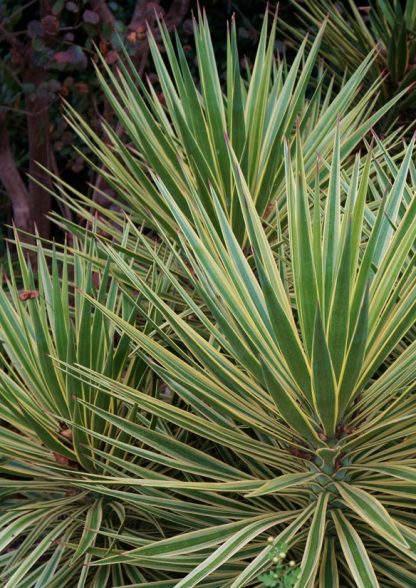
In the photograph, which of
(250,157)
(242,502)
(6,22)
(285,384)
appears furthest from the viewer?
(6,22)

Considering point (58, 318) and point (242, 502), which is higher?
point (58, 318)

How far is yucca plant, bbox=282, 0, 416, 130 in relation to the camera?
2.68 metres

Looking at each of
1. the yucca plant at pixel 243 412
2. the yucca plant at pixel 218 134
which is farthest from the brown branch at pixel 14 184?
the yucca plant at pixel 243 412

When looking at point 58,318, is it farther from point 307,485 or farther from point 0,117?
point 0,117

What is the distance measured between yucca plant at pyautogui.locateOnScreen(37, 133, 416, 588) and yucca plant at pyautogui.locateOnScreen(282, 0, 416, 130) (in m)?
1.35

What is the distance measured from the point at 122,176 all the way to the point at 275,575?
3.85ft

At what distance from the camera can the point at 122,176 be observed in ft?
6.83

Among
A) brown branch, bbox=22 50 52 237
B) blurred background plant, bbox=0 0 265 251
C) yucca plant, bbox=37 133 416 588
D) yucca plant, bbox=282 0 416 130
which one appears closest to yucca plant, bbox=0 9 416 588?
yucca plant, bbox=37 133 416 588

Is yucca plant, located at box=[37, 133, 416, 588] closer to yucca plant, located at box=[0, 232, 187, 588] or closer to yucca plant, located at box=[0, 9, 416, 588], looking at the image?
yucca plant, located at box=[0, 9, 416, 588]

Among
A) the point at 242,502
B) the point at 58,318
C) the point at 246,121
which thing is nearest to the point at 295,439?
the point at 242,502

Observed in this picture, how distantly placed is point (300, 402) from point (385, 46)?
1808 mm

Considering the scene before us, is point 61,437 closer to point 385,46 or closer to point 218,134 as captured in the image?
point 218,134

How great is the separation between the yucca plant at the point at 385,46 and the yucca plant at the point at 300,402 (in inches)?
53.3

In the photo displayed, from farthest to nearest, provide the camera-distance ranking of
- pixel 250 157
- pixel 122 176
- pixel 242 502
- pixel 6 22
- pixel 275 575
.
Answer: pixel 6 22 → pixel 122 176 → pixel 250 157 → pixel 242 502 → pixel 275 575
